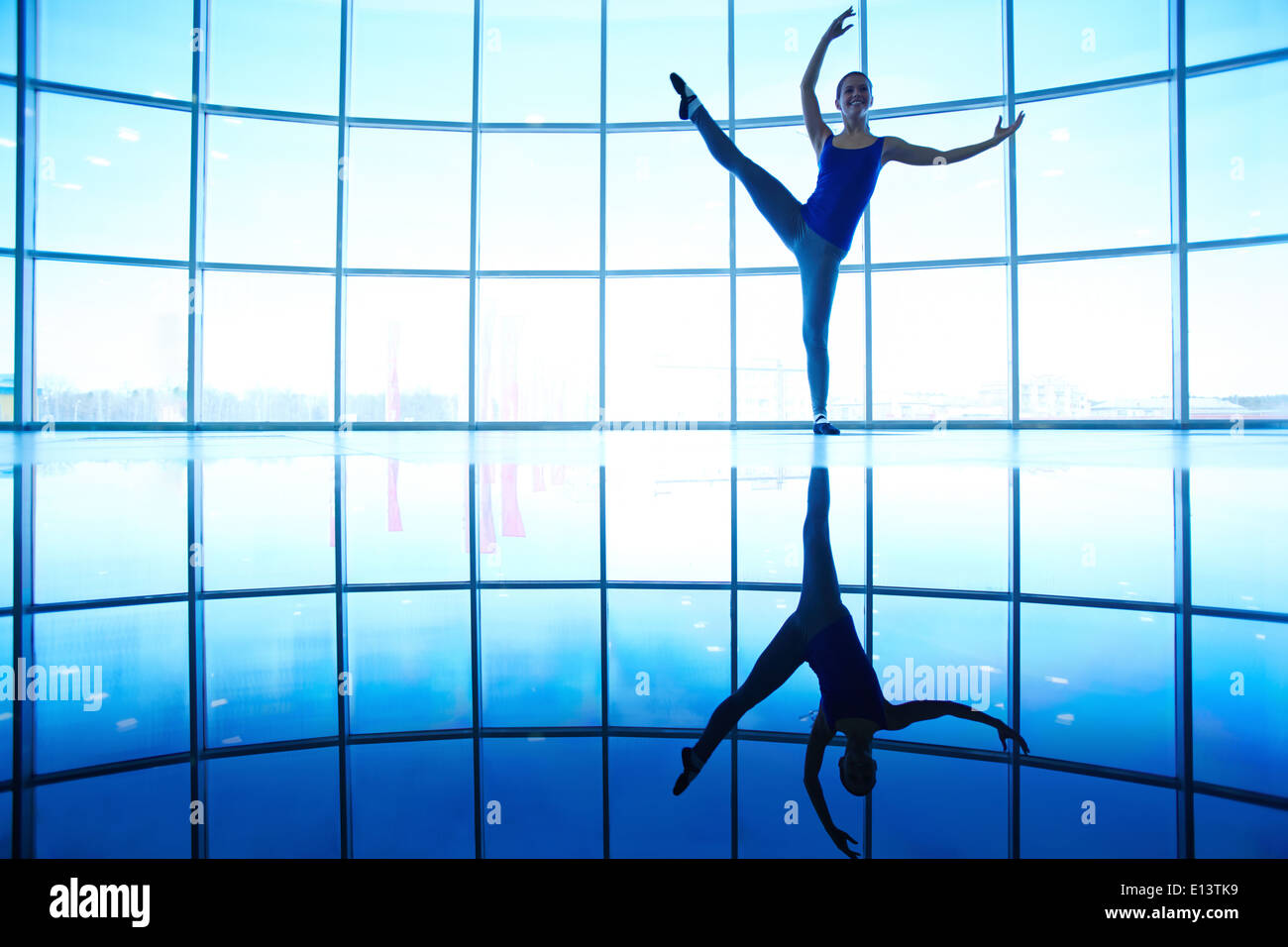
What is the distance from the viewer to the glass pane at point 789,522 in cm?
112

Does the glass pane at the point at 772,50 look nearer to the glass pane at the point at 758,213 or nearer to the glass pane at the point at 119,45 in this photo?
the glass pane at the point at 758,213

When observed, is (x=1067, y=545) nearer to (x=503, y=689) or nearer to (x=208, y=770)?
(x=503, y=689)

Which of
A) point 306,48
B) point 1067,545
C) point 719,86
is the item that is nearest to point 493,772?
point 1067,545

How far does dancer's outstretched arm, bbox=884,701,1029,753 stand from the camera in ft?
1.90

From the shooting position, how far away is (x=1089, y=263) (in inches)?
286

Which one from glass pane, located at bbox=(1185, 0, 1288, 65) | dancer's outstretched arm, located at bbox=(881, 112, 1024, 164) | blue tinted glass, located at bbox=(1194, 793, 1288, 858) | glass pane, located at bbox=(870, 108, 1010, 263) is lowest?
blue tinted glass, located at bbox=(1194, 793, 1288, 858)

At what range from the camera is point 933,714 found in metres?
0.59

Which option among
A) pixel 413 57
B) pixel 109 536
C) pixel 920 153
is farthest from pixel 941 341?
pixel 109 536

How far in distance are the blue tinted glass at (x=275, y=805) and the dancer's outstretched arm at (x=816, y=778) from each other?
0.31m

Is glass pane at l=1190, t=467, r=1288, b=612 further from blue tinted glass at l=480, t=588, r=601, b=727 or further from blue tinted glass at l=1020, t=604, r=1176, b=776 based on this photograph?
blue tinted glass at l=480, t=588, r=601, b=727

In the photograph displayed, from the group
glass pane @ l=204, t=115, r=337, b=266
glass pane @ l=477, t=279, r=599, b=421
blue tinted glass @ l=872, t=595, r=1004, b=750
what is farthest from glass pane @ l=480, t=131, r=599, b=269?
blue tinted glass @ l=872, t=595, r=1004, b=750

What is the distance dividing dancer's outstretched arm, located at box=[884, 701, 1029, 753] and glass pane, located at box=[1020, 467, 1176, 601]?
1.54 feet
